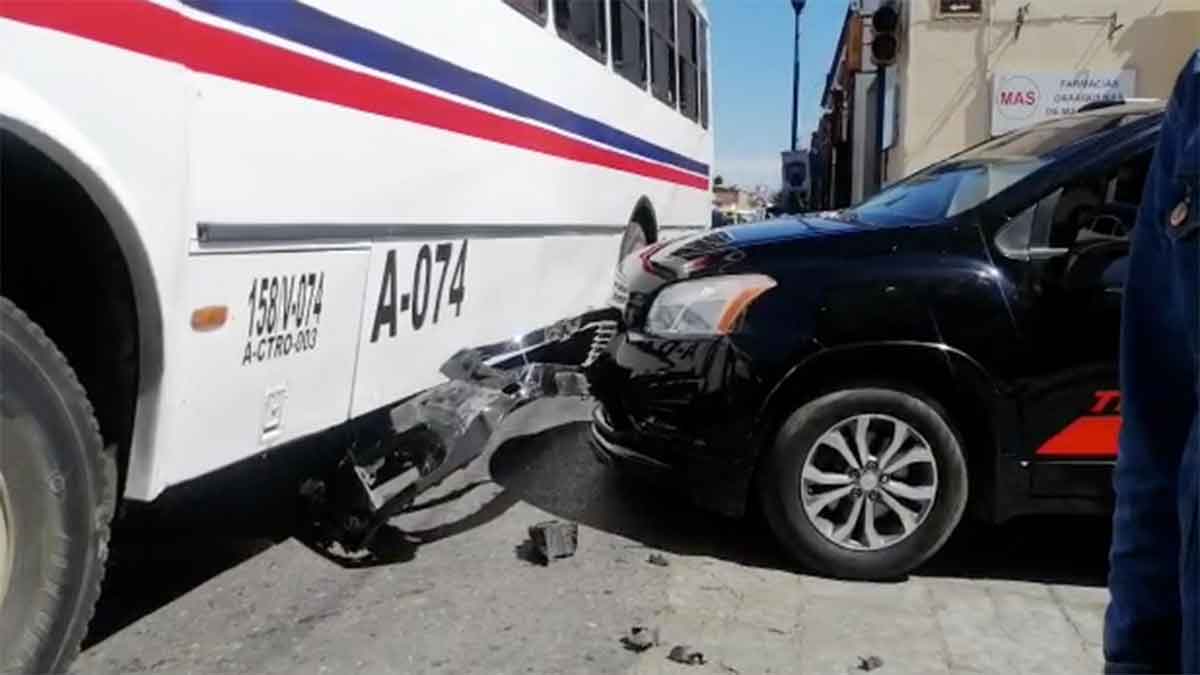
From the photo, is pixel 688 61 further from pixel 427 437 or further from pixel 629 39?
pixel 427 437

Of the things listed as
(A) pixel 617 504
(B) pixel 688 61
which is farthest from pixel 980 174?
(B) pixel 688 61

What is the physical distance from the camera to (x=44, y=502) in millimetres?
2896

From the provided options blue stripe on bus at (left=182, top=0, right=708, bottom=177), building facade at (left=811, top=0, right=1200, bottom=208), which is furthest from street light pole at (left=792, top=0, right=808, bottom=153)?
blue stripe on bus at (left=182, top=0, right=708, bottom=177)

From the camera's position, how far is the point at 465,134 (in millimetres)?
5207

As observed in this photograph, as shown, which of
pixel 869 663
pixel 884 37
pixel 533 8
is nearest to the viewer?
pixel 869 663

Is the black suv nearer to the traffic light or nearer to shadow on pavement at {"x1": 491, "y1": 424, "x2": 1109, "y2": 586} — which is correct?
shadow on pavement at {"x1": 491, "y1": 424, "x2": 1109, "y2": 586}

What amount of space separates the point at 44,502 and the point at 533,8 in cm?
399

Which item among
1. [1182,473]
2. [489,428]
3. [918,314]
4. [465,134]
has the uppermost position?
[465,134]

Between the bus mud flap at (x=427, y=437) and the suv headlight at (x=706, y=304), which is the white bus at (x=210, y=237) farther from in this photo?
the suv headlight at (x=706, y=304)

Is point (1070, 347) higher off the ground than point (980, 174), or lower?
lower

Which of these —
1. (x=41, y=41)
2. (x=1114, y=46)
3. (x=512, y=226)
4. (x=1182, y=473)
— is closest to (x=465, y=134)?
(x=512, y=226)

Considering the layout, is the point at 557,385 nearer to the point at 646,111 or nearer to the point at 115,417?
the point at 115,417

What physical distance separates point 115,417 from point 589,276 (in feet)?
15.3

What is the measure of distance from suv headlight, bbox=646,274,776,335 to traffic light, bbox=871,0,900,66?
682 cm
